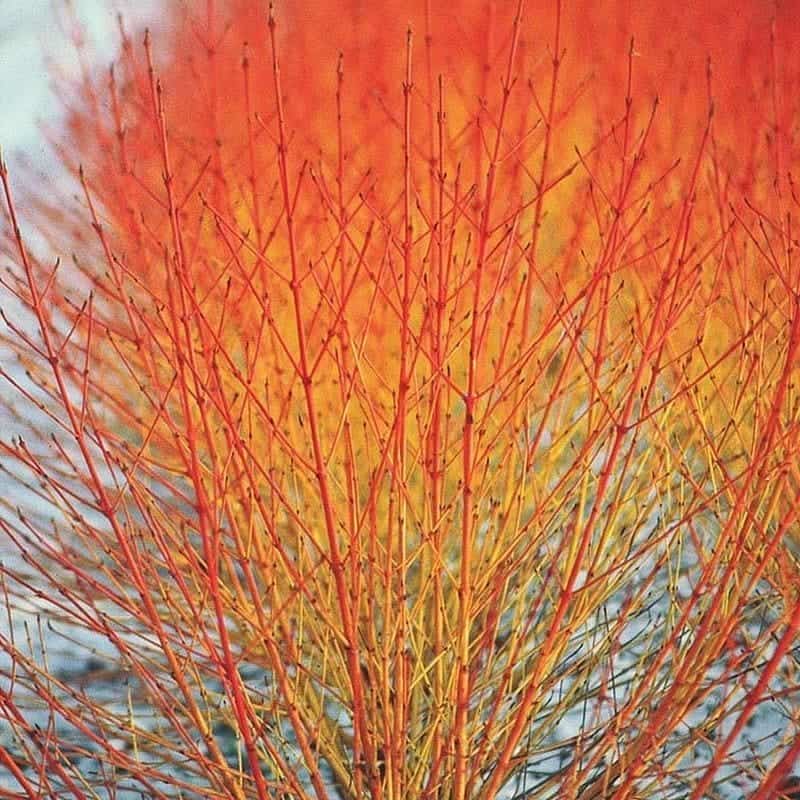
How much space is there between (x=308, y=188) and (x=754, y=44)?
1.51m

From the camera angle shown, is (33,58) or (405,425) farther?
(33,58)

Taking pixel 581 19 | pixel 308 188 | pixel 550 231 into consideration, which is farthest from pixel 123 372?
pixel 581 19

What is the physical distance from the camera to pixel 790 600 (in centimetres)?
178

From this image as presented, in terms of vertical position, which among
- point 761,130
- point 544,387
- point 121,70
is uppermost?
point 121,70

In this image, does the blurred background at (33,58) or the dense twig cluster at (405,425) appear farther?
the blurred background at (33,58)

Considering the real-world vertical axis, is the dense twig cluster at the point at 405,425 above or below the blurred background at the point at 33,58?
below

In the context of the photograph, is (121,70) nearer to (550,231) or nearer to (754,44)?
(550,231)

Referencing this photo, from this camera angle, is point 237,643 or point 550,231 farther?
point 550,231

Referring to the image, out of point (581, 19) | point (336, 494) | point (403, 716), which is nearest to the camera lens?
point (403, 716)

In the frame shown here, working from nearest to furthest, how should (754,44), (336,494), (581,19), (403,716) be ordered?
(403,716)
(336,494)
(754,44)
(581,19)

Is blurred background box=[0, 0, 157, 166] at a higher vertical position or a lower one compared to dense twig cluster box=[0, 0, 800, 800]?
higher

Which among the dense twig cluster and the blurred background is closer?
the dense twig cluster

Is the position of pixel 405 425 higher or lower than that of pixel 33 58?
lower

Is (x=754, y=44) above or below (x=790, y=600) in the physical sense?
above
